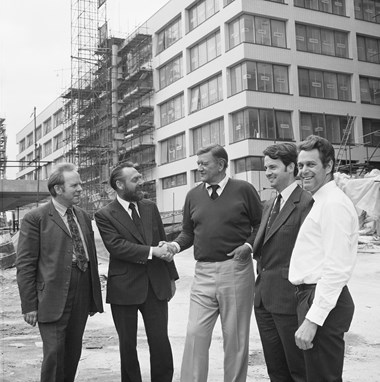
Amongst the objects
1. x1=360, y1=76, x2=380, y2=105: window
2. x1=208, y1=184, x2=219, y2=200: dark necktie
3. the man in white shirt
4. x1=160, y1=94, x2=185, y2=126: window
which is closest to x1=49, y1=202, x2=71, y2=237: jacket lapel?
x1=208, y1=184, x2=219, y2=200: dark necktie

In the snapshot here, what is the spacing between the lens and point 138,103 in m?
47.5

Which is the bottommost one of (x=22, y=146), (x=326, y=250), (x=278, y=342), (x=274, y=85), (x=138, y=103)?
(x=278, y=342)

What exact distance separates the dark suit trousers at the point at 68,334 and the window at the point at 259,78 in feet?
106

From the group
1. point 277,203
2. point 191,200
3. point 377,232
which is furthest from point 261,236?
point 377,232

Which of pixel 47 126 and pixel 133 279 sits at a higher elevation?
pixel 47 126

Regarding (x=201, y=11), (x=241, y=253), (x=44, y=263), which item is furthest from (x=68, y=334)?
(x=201, y=11)

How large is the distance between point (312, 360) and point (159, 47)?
45350 millimetres

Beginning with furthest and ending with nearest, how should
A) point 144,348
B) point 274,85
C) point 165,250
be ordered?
point 274,85 < point 144,348 < point 165,250

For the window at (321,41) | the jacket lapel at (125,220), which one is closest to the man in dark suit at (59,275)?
the jacket lapel at (125,220)

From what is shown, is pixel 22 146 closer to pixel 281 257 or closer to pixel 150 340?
pixel 150 340

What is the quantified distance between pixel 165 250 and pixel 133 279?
0.39 m

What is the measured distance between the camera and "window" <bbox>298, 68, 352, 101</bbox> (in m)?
37.7

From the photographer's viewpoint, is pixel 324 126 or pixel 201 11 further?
pixel 201 11

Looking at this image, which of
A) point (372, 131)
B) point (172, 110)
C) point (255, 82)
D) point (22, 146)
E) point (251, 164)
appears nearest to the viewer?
point (251, 164)
